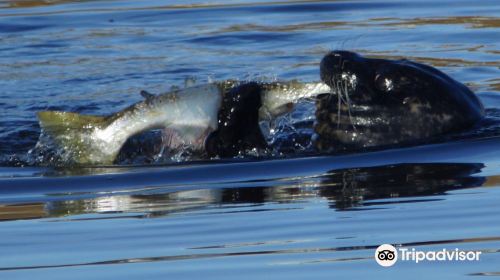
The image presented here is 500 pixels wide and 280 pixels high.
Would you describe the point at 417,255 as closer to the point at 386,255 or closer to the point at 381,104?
the point at 386,255

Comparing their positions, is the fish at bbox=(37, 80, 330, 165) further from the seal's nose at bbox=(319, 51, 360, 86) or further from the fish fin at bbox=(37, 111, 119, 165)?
the seal's nose at bbox=(319, 51, 360, 86)

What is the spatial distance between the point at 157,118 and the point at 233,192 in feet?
2.05

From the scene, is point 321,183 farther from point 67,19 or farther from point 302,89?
point 67,19

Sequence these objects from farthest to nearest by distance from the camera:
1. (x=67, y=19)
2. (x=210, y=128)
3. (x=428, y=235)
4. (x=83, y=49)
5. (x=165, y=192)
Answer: (x=67, y=19) → (x=83, y=49) → (x=210, y=128) → (x=165, y=192) → (x=428, y=235)

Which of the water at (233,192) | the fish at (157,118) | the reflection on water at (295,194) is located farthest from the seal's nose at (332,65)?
the reflection on water at (295,194)

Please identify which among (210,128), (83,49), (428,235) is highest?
(83,49)

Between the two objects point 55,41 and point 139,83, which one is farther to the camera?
point 55,41

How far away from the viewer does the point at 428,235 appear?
5.05m

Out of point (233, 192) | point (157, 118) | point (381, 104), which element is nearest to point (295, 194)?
point (233, 192)

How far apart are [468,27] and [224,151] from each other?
5.19 meters

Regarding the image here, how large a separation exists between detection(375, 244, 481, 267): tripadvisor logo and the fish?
1768mm

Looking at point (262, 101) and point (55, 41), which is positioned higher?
point (55, 41)

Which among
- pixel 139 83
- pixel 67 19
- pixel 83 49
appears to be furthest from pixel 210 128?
pixel 67 19

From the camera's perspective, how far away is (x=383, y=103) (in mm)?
6840
